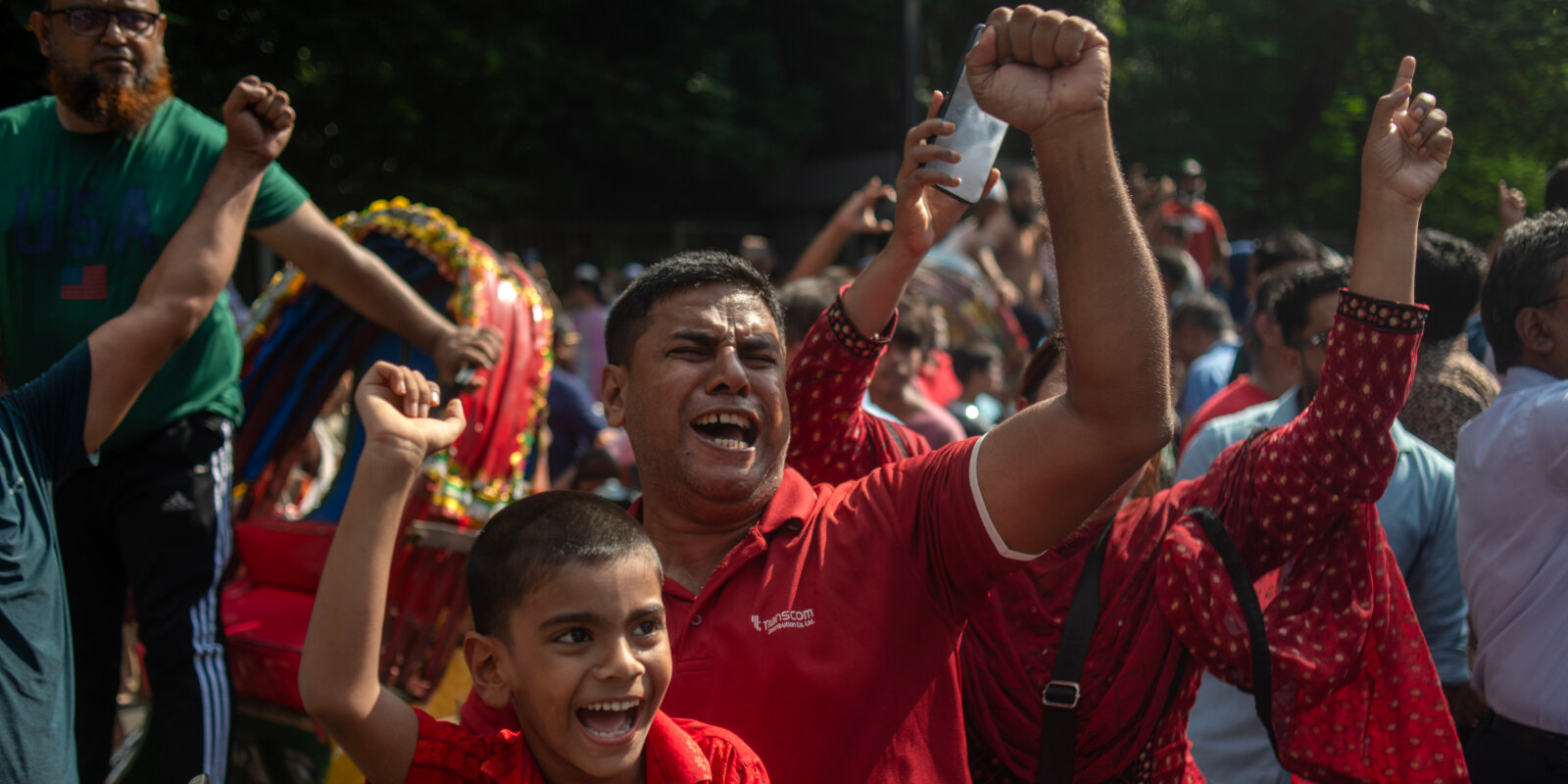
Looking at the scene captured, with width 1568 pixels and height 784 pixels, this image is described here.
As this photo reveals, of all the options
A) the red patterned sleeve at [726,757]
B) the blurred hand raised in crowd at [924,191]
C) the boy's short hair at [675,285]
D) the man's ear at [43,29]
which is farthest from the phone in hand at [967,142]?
the man's ear at [43,29]

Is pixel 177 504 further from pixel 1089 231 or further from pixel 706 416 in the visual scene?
pixel 1089 231

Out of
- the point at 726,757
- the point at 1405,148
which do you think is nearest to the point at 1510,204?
the point at 1405,148

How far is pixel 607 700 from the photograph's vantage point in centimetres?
177

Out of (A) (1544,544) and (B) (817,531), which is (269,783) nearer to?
(B) (817,531)

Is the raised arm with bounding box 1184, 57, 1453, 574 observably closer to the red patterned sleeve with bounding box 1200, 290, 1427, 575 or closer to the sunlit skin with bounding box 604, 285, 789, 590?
the red patterned sleeve with bounding box 1200, 290, 1427, 575

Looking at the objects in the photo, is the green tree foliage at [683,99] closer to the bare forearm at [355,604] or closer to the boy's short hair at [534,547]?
the boy's short hair at [534,547]

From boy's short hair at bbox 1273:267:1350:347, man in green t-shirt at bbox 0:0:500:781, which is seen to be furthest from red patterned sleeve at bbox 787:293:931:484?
boy's short hair at bbox 1273:267:1350:347

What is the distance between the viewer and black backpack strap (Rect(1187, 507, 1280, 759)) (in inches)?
88.4

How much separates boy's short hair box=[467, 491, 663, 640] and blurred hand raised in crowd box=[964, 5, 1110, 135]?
85 cm

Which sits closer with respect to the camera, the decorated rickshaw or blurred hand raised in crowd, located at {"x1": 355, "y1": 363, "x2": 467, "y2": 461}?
blurred hand raised in crowd, located at {"x1": 355, "y1": 363, "x2": 467, "y2": 461}

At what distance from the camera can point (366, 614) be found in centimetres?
167

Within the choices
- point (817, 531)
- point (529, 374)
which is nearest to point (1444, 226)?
point (529, 374)

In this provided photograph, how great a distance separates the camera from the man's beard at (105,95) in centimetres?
291

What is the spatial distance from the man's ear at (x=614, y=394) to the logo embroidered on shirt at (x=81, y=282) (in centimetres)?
141
